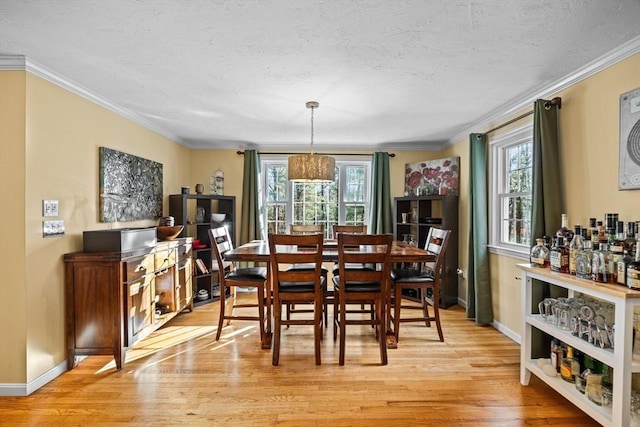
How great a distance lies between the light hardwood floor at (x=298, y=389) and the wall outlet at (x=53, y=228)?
1.08 meters

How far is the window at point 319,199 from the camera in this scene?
5.35 m

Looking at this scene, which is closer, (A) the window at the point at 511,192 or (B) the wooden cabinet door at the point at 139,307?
(B) the wooden cabinet door at the point at 139,307

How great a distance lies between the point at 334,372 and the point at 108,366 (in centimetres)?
182

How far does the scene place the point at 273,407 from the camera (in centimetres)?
216

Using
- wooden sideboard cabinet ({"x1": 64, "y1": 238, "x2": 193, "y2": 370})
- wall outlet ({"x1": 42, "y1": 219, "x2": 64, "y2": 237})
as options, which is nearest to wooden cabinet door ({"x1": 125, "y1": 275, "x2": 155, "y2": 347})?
wooden sideboard cabinet ({"x1": 64, "y1": 238, "x2": 193, "y2": 370})

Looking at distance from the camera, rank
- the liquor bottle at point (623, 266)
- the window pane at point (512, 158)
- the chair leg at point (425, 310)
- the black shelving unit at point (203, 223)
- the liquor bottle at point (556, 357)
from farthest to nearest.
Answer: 1. the black shelving unit at point (203, 223)
2. the window pane at point (512, 158)
3. the chair leg at point (425, 310)
4. the liquor bottle at point (556, 357)
5. the liquor bottle at point (623, 266)

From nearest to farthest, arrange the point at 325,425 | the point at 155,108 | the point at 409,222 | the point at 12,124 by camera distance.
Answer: the point at 325,425, the point at 12,124, the point at 155,108, the point at 409,222

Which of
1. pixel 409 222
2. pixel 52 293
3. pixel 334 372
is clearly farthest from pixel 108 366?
pixel 409 222

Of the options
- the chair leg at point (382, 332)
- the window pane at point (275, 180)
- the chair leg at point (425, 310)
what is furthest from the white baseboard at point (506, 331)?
the window pane at point (275, 180)

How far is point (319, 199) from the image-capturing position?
5398 mm

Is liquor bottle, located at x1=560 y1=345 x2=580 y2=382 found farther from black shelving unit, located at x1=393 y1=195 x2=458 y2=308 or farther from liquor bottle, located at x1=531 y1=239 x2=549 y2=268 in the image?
black shelving unit, located at x1=393 y1=195 x2=458 y2=308

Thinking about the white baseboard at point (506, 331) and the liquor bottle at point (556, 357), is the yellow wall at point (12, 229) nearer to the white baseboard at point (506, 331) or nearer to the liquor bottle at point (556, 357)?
the liquor bottle at point (556, 357)

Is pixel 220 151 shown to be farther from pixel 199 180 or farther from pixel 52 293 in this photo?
pixel 52 293

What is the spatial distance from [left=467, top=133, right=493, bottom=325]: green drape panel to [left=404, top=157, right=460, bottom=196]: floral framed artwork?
0.75 meters
